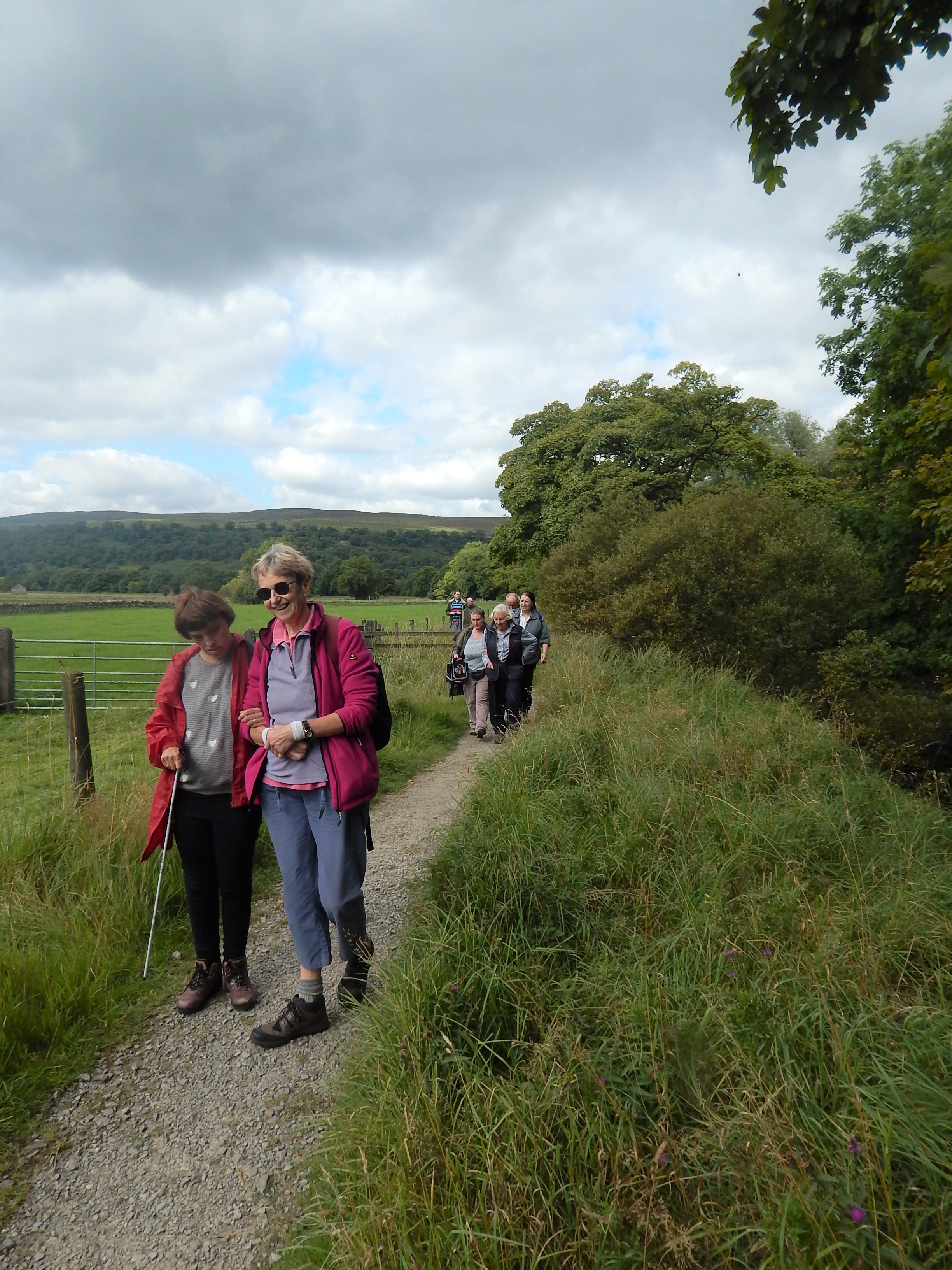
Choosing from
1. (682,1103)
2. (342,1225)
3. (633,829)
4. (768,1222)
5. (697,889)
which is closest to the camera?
(768,1222)

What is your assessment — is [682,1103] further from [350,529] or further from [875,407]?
[350,529]

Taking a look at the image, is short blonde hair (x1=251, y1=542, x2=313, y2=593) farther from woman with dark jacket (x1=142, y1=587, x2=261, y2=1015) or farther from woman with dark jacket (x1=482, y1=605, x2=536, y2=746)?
woman with dark jacket (x1=482, y1=605, x2=536, y2=746)

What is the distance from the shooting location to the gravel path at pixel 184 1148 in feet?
7.36

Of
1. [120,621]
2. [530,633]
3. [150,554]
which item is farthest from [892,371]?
[150,554]

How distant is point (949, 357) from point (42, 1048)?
4.80 m

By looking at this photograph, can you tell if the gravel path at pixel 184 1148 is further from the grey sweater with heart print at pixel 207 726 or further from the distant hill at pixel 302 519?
the distant hill at pixel 302 519

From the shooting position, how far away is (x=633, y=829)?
4.04 m

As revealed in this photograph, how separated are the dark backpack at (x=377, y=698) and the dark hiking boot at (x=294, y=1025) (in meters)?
1.18

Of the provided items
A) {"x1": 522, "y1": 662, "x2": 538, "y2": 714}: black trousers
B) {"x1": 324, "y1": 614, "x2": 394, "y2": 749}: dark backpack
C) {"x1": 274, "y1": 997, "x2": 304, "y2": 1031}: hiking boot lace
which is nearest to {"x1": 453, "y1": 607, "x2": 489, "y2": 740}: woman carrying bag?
{"x1": 522, "y1": 662, "x2": 538, "y2": 714}: black trousers

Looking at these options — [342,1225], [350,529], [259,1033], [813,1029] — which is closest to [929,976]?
[813,1029]

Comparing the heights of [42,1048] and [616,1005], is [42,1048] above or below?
below

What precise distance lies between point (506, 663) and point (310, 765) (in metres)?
5.82

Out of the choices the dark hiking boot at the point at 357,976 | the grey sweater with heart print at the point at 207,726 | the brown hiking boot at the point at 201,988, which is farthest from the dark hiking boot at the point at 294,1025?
the grey sweater with heart print at the point at 207,726

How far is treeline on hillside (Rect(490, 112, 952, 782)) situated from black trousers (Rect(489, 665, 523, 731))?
362cm
